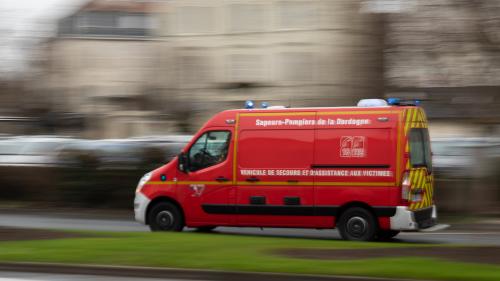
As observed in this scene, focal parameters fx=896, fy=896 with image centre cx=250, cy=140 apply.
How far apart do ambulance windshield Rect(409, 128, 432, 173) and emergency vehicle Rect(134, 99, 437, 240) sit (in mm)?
18

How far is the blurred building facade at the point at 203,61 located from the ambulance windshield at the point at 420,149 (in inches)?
351

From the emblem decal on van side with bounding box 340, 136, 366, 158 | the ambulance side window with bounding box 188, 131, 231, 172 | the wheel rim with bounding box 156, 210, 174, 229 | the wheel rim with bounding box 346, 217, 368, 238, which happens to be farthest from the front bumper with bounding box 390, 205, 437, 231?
the wheel rim with bounding box 156, 210, 174, 229

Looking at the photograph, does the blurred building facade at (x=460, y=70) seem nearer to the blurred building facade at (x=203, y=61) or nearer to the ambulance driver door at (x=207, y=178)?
the blurred building facade at (x=203, y=61)

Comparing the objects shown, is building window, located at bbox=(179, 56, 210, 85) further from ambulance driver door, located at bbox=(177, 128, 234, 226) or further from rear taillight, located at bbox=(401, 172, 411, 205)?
rear taillight, located at bbox=(401, 172, 411, 205)

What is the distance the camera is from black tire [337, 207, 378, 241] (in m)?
14.4

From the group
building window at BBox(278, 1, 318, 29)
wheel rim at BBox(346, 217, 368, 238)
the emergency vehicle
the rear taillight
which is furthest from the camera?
building window at BBox(278, 1, 318, 29)

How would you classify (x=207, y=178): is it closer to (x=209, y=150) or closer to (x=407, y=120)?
(x=209, y=150)

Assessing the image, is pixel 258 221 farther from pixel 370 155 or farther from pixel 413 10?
pixel 413 10

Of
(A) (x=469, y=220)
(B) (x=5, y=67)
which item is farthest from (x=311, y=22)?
(A) (x=469, y=220)

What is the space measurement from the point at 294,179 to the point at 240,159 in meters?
1.06

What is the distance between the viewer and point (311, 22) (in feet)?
174

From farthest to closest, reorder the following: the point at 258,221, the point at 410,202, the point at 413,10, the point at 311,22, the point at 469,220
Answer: the point at 311,22 → the point at 413,10 → the point at 469,220 → the point at 258,221 → the point at 410,202

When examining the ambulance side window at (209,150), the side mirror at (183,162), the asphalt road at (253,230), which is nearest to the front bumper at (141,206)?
the side mirror at (183,162)

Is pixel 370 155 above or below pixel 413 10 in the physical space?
below
